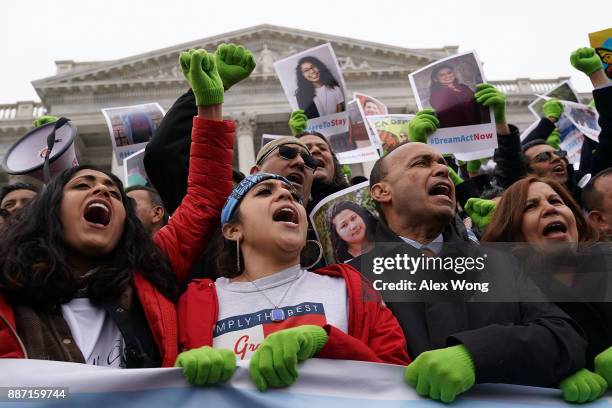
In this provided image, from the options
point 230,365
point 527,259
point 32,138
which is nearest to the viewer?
point 230,365

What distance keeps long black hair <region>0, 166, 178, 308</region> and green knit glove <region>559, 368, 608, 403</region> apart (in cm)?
172

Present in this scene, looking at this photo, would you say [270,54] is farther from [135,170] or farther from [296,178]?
[296,178]

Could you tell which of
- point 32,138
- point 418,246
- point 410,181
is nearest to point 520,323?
point 418,246

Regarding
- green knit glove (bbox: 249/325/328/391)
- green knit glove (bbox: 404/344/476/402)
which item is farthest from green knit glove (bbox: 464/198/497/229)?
green knit glove (bbox: 249/325/328/391)

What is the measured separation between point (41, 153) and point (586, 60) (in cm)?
467

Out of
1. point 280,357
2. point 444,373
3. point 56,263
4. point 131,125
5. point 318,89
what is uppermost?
point 131,125

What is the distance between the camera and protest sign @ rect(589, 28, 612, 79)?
5.35 m

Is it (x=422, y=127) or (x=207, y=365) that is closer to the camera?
(x=207, y=365)

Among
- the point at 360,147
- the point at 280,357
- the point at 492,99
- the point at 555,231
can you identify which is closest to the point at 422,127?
the point at 492,99

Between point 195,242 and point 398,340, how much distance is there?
129 centimetres

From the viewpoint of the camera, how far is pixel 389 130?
762cm

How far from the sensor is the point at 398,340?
2.46m

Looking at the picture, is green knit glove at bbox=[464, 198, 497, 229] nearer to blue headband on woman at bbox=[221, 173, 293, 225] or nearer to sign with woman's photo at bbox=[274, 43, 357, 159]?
blue headband on woman at bbox=[221, 173, 293, 225]

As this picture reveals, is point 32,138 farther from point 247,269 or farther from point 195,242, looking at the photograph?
point 247,269
